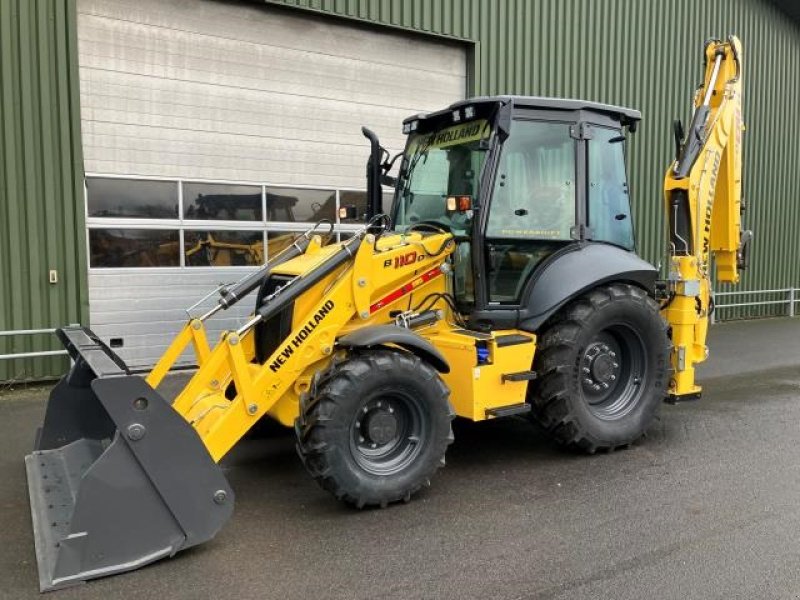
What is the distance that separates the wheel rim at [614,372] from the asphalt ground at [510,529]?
1.25ft

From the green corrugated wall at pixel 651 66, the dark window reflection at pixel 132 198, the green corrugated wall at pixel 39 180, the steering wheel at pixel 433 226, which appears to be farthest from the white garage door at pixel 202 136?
the steering wheel at pixel 433 226

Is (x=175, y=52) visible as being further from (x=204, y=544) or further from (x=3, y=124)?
(x=204, y=544)

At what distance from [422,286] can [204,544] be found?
2.25m

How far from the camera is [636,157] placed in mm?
12688

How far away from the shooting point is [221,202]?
28.3 ft

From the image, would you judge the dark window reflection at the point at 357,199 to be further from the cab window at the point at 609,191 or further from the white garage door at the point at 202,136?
the cab window at the point at 609,191

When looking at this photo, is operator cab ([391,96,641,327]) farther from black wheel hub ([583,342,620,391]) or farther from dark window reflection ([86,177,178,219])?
dark window reflection ([86,177,178,219])

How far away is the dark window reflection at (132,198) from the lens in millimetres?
7875

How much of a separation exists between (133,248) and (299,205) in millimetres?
2201

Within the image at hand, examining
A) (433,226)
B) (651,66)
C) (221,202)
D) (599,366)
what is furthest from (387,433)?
(651,66)

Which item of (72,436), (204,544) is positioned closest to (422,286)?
(204,544)

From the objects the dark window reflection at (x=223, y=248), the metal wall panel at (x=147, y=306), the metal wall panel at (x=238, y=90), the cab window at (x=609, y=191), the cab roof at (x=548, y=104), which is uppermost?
the metal wall panel at (x=238, y=90)

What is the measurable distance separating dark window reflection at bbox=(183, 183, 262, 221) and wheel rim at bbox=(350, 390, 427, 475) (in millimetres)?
5064

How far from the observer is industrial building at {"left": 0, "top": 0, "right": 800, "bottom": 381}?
7492 millimetres
